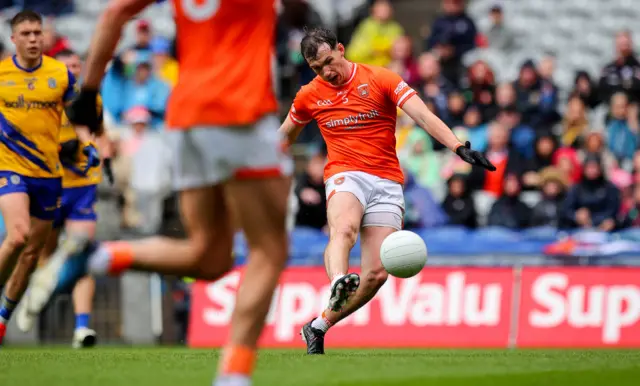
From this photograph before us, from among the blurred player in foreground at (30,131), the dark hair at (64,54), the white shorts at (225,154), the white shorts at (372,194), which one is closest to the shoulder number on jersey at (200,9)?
the white shorts at (225,154)

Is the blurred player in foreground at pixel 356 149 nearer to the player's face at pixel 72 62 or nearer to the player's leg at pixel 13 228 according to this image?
the player's leg at pixel 13 228

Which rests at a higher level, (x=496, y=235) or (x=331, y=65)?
(x=331, y=65)

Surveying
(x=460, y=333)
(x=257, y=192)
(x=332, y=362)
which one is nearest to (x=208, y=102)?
(x=257, y=192)

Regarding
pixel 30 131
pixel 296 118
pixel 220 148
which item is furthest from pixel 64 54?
pixel 220 148

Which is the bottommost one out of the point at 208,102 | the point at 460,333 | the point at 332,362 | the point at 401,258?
the point at 460,333

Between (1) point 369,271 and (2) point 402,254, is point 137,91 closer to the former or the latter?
(1) point 369,271

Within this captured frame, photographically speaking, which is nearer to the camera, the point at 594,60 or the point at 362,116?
the point at 362,116

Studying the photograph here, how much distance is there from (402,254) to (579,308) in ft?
19.7

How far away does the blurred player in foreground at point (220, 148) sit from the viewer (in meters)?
6.40

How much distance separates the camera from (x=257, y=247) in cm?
649

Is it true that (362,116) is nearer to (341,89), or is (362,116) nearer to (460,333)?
(341,89)

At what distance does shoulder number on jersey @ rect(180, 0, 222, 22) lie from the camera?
6.50m

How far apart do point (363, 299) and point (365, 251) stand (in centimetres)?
42

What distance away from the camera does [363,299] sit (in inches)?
420
